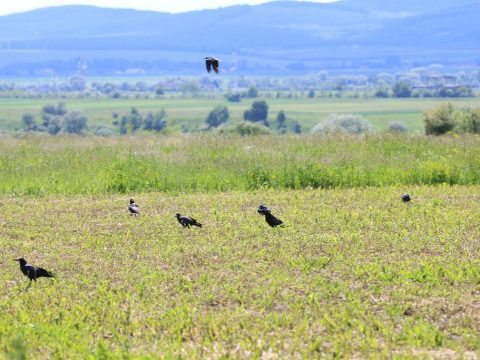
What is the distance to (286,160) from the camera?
23.1 metres

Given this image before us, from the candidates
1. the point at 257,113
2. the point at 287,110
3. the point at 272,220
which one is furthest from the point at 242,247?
the point at 287,110

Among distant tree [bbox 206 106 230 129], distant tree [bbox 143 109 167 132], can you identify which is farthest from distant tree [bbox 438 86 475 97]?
distant tree [bbox 143 109 167 132]

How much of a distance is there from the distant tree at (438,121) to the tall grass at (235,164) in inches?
364

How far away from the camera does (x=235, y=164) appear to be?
75.9 ft

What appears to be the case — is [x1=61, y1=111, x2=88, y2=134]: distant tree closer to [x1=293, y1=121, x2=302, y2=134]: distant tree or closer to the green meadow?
[x1=293, y1=121, x2=302, y2=134]: distant tree

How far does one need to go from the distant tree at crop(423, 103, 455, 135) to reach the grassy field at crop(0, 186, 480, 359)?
1665 centimetres

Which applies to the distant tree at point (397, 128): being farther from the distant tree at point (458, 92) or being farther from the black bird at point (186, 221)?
the distant tree at point (458, 92)

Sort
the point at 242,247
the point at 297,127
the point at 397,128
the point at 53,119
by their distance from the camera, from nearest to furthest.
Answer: the point at 242,247
the point at 397,128
the point at 297,127
the point at 53,119

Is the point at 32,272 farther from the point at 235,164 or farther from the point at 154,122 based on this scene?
the point at 154,122

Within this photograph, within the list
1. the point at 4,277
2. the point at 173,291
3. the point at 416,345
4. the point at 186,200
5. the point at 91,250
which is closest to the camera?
the point at 416,345

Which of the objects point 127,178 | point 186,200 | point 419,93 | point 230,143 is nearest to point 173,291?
point 186,200

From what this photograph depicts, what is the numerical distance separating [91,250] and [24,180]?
784 centimetres

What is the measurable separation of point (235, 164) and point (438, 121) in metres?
14.7

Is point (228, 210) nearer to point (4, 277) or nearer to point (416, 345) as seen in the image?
point (4, 277)
